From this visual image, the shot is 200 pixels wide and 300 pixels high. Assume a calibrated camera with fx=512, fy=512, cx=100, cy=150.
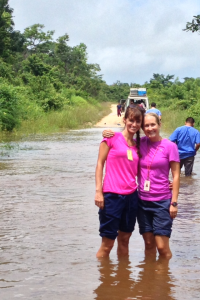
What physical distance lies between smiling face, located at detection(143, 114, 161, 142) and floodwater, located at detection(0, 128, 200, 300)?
125 centimetres

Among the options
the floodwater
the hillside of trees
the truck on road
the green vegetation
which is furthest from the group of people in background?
the truck on road

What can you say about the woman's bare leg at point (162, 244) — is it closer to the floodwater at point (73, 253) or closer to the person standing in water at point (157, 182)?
the person standing in water at point (157, 182)

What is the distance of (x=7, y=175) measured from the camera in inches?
443

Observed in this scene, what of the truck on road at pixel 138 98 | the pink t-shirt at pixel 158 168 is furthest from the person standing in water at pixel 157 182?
the truck on road at pixel 138 98

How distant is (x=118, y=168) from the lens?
4.64 meters

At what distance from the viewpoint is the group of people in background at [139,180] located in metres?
4.63

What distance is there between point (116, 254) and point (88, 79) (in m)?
62.0

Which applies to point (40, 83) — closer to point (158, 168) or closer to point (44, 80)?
point (44, 80)

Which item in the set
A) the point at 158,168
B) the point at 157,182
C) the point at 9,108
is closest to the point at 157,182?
the point at 157,182

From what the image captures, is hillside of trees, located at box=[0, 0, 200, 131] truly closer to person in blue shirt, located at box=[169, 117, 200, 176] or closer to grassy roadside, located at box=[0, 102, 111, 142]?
grassy roadside, located at box=[0, 102, 111, 142]

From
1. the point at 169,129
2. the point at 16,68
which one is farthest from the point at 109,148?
the point at 16,68

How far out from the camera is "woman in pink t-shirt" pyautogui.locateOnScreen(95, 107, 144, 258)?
4.62 m

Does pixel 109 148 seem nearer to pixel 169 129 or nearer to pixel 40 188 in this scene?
pixel 40 188


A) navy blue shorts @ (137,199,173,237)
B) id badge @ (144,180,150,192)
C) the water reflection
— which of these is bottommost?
the water reflection
